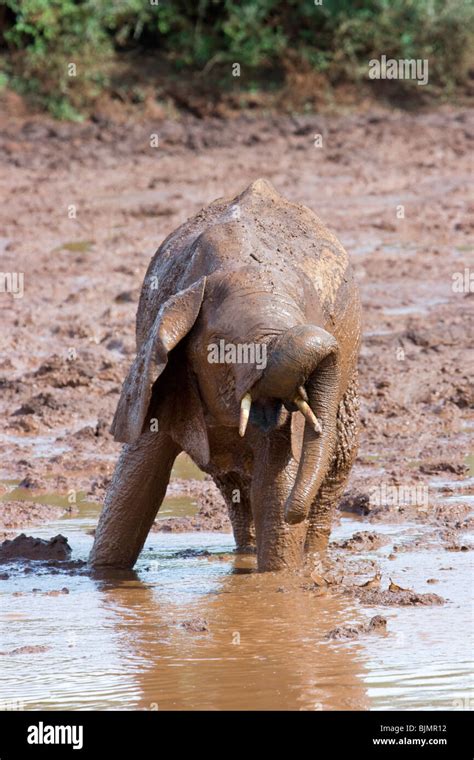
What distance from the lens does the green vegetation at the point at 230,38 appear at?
68.8 feet

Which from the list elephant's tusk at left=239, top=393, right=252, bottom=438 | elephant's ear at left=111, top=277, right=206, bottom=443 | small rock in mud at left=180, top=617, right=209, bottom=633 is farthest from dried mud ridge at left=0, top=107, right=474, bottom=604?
elephant's ear at left=111, top=277, right=206, bottom=443

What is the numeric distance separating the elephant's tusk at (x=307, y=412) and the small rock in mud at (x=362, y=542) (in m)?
1.84

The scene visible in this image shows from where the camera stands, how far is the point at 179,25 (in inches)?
871

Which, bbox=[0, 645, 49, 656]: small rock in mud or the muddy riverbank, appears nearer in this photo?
bbox=[0, 645, 49, 656]: small rock in mud

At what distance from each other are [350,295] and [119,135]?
512 inches

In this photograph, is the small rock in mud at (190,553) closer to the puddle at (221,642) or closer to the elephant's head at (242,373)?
the puddle at (221,642)

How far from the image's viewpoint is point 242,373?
252 inches

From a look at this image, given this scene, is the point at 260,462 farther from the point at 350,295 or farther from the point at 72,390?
the point at 72,390

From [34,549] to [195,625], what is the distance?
1.61 metres

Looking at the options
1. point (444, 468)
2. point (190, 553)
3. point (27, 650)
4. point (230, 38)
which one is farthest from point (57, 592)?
point (230, 38)

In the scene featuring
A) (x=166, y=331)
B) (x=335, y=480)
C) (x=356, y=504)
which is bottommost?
(x=356, y=504)

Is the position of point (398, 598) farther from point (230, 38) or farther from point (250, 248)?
point (230, 38)

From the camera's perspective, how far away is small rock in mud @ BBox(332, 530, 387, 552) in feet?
26.8

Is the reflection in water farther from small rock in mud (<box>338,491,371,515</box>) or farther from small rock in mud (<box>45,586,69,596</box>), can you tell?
small rock in mud (<box>338,491,371,515</box>)
